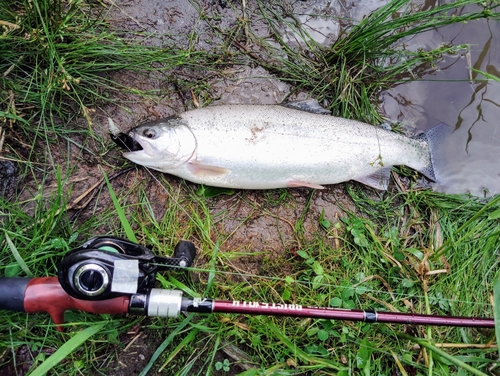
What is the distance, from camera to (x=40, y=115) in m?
2.85

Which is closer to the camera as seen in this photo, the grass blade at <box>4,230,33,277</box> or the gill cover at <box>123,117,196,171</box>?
the grass blade at <box>4,230,33,277</box>

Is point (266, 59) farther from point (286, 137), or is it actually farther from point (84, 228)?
point (84, 228)

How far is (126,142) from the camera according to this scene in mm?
2734

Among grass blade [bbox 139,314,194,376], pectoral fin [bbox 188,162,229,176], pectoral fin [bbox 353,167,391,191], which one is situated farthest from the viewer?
pectoral fin [bbox 353,167,391,191]

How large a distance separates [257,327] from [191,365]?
545 millimetres

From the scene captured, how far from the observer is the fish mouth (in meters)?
2.69

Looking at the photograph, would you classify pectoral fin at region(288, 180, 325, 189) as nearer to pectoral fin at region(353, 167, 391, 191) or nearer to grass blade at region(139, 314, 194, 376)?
pectoral fin at region(353, 167, 391, 191)

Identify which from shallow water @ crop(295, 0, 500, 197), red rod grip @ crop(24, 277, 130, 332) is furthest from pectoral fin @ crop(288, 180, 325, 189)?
red rod grip @ crop(24, 277, 130, 332)

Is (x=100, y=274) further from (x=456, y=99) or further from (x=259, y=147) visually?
(x=456, y=99)

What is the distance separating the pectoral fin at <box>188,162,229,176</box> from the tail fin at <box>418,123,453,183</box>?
1.72 metres

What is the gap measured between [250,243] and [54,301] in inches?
56.8

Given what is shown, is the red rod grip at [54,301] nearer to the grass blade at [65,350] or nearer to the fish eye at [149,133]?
the grass blade at [65,350]

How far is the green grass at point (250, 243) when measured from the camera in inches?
104

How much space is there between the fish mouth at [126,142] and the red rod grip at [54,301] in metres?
1.04
